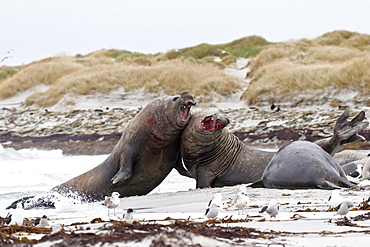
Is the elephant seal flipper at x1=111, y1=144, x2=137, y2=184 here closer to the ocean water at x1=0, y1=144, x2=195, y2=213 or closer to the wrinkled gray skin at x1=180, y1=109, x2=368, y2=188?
the wrinkled gray skin at x1=180, y1=109, x2=368, y2=188

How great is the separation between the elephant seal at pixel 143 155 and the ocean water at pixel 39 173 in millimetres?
964

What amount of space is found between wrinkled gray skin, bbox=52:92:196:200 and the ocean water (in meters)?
0.98

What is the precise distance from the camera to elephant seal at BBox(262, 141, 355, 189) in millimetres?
8055

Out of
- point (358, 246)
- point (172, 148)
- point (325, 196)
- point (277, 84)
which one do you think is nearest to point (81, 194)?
point (172, 148)

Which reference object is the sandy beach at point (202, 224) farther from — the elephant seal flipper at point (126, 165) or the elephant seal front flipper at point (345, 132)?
the elephant seal front flipper at point (345, 132)

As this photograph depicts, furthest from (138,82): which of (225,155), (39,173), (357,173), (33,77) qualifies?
(357,173)

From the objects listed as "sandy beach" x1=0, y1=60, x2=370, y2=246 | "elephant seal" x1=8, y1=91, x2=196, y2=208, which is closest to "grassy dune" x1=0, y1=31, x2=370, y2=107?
"elephant seal" x1=8, y1=91, x2=196, y2=208

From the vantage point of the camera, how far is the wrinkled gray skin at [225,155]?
9.70m

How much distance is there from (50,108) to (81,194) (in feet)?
59.0

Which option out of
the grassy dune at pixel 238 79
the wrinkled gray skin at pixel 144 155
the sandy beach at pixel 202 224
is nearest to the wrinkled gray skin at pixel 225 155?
the wrinkled gray skin at pixel 144 155

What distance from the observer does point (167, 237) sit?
318 centimetres

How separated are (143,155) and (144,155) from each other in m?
0.01

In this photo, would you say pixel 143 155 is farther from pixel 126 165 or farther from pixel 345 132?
pixel 345 132

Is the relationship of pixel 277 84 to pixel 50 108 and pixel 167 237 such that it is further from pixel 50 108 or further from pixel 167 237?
pixel 167 237
